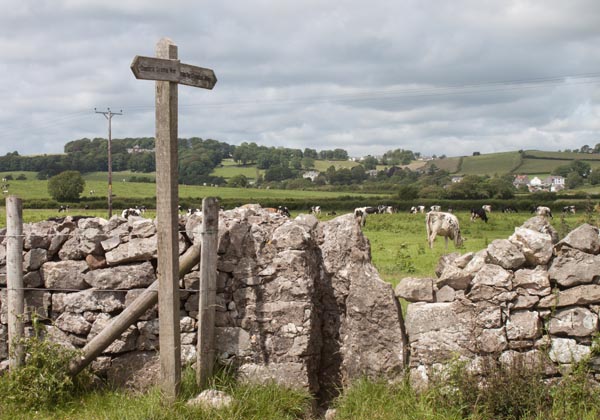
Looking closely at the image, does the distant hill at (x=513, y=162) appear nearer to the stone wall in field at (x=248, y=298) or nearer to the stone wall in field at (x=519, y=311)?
the stone wall in field at (x=519, y=311)

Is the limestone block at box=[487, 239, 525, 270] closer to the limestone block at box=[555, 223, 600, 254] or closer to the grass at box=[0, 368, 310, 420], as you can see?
the limestone block at box=[555, 223, 600, 254]

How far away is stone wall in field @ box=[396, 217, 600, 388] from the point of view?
245 inches

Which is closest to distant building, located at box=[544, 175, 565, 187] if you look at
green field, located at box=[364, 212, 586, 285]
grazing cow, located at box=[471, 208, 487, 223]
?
green field, located at box=[364, 212, 586, 285]

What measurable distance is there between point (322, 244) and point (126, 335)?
2.50m

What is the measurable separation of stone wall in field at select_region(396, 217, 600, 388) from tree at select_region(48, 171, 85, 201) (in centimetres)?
6443

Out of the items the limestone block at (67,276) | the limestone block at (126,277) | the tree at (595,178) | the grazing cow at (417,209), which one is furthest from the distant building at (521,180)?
the limestone block at (67,276)

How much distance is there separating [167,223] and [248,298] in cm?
130

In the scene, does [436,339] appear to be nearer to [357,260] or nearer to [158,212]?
[357,260]

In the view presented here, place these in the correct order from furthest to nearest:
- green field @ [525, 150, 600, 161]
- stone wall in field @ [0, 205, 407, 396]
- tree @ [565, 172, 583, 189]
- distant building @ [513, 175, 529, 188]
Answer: green field @ [525, 150, 600, 161] → distant building @ [513, 175, 529, 188] → tree @ [565, 172, 583, 189] → stone wall in field @ [0, 205, 407, 396]

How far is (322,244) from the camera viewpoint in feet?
24.5

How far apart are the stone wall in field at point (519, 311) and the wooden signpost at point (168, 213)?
253 cm

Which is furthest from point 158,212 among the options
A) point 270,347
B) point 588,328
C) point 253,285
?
point 588,328

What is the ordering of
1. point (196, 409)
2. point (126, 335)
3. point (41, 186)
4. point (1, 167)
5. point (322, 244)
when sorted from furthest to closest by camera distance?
point (1, 167), point (41, 186), point (322, 244), point (126, 335), point (196, 409)

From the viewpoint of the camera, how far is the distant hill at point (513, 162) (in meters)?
114
